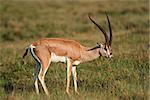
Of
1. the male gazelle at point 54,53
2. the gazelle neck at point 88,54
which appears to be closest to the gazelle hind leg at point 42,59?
the male gazelle at point 54,53

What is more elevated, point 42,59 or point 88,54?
point 88,54

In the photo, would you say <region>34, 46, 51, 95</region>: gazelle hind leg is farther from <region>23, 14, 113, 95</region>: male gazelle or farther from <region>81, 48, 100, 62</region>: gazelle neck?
<region>81, 48, 100, 62</region>: gazelle neck

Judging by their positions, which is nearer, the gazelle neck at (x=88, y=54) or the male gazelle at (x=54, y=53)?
the male gazelle at (x=54, y=53)

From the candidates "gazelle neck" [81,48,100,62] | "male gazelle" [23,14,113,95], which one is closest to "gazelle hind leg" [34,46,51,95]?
"male gazelle" [23,14,113,95]

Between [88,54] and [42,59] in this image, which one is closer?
[42,59]

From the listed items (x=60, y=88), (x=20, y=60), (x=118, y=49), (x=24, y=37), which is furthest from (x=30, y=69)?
(x=24, y=37)

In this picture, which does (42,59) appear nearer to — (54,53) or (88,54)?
(54,53)

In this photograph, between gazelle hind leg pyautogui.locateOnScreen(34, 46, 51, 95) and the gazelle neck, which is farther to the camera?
the gazelle neck

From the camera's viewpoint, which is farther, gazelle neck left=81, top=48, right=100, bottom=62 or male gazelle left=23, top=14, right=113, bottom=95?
gazelle neck left=81, top=48, right=100, bottom=62

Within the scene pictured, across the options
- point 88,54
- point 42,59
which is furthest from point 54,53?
point 88,54

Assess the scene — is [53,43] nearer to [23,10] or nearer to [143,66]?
[143,66]

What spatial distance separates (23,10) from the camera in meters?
29.1

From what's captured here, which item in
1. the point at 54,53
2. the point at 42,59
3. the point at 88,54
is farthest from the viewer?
the point at 88,54

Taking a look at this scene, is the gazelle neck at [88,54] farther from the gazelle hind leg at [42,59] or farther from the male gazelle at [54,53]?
the gazelle hind leg at [42,59]
